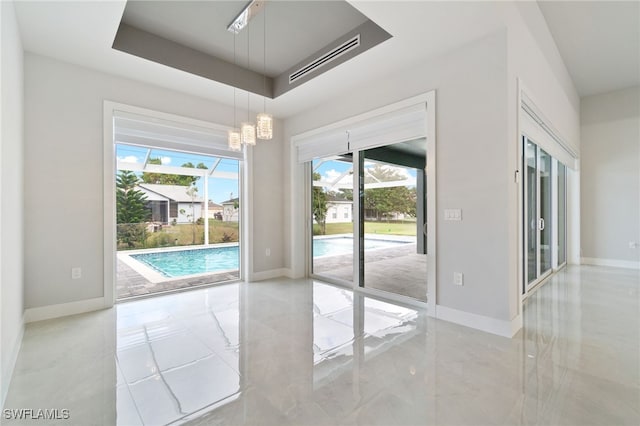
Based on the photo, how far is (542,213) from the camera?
4652 millimetres

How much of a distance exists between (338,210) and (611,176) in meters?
5.63

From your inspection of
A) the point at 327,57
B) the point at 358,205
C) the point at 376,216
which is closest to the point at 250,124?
the point at 327,57

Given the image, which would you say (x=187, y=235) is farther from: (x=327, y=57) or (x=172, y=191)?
(x=327, y=57)

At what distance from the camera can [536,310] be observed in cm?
327

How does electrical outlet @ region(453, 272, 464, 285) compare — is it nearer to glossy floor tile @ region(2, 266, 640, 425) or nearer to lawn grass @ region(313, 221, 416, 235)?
glossy floor tile @ region(2, 266, 640, 425)

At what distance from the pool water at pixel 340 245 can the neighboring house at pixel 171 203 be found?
2.09m

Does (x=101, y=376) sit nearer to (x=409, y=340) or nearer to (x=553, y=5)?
(x=409, y=340)

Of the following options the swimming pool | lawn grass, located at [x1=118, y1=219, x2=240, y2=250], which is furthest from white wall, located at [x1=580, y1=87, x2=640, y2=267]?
→ lawn grass, located at [x1=118, y1=219, x2=240, y2=250]

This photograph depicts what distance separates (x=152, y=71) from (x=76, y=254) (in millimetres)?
2313

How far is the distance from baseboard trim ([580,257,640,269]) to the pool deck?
702 cm

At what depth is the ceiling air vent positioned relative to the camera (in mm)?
3104

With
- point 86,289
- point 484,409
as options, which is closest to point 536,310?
point 484,409

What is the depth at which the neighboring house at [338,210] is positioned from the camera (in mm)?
4398

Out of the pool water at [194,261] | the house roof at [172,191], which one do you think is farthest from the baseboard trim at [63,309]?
the house roof at [172,191]
